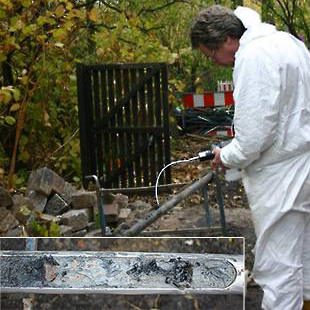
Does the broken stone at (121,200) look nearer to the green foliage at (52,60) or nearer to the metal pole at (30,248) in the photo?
the green foliage at (52,60)

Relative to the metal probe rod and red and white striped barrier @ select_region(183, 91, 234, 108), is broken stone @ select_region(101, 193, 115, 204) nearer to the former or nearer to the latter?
the metal probe rod

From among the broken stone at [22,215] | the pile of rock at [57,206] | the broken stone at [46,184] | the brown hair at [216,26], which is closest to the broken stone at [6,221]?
the pile of rock at [57,206]

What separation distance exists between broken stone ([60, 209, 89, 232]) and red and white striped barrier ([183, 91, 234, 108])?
17.8ft

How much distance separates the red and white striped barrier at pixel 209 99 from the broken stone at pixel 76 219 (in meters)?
5.44

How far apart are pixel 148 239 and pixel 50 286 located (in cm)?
32

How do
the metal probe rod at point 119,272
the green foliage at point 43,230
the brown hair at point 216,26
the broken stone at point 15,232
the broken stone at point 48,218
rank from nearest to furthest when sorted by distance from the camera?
the metal probe rod at point 119,272
the brown hair at point 216,26
the green foliage at point 43,230
the broken stone at point 15,232
the broken stone at point 48,218

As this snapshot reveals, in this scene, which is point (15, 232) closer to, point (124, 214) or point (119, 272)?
point (124, 214)

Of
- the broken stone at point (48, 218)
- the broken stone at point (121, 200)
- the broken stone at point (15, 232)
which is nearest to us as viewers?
the broken stone at point (15, 232)

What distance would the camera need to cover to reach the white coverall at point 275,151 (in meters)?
2.37

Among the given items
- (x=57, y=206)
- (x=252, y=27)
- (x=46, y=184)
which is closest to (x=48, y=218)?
(x=57, y=206)

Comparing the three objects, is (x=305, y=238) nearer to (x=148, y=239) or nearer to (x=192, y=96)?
(x=148, y=239)

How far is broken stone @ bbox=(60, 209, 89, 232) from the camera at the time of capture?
4.51 m

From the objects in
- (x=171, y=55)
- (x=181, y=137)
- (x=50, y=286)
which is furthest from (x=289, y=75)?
(x=181, y=137)

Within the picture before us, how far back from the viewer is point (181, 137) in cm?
962
